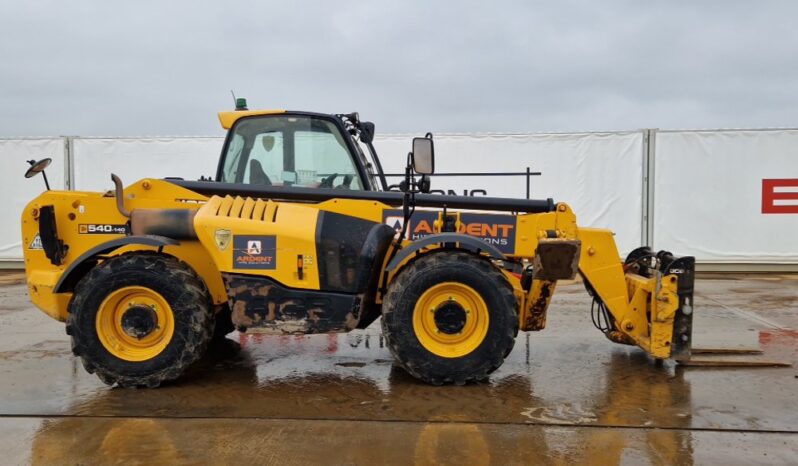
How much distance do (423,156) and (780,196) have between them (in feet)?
34.9

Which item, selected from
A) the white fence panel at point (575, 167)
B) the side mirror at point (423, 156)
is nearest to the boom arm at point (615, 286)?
the side mirror at point (423, 156)

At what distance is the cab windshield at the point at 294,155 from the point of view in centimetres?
537

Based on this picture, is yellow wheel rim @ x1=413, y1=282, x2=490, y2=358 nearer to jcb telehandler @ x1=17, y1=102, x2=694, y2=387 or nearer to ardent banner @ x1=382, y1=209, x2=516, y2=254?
jcb telehandler @ x1=17, y1=102, x2=694, y2=387

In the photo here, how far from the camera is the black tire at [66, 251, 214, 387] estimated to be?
4.66 metres

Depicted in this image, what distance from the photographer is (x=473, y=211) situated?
17.8 feet

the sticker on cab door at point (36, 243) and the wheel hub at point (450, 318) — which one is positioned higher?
the sticker on cab door at point (36, 243)

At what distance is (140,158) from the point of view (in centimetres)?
1355

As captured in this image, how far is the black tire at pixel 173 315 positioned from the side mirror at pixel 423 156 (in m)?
1.85

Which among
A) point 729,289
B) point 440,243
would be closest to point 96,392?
point 440,243

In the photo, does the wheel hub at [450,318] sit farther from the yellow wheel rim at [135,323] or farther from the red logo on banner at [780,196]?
the red logo on banner at [780,196]

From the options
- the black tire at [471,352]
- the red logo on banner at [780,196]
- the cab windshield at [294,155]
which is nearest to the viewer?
the black tire at [471,352]

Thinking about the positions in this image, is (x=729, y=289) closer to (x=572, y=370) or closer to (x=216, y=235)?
(x=572, y=370)

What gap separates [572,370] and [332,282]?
2.14 metres

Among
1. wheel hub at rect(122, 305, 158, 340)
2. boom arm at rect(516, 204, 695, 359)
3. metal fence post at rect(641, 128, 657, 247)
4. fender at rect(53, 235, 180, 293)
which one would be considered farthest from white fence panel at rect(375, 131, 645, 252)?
wheel hub at rect(122, 305, 158, 340)
